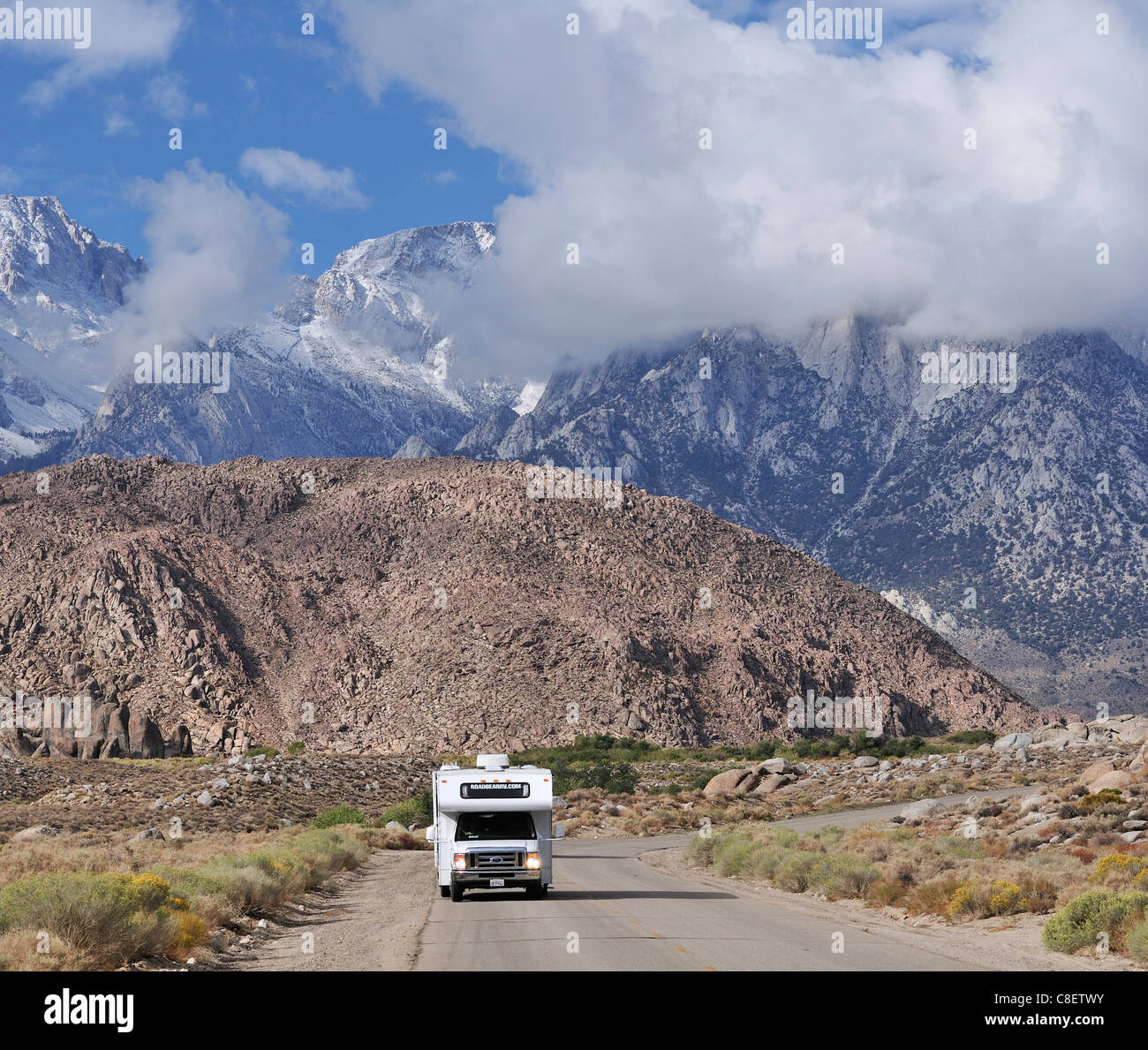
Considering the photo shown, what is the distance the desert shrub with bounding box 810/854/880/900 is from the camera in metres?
29.3

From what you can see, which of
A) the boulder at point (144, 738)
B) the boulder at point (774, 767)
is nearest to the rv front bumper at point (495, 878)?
the boulder at point (774, 767)

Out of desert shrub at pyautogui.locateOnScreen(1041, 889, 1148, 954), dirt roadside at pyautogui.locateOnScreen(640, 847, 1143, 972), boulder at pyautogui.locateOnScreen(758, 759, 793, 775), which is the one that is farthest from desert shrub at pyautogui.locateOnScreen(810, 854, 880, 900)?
boulder at pyautogui.locateOnScreen(758, 759, 793, 775)

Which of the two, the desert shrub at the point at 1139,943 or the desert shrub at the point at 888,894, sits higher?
the desert shrub at the point at 1139,943

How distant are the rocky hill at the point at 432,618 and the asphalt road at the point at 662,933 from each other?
53186mm

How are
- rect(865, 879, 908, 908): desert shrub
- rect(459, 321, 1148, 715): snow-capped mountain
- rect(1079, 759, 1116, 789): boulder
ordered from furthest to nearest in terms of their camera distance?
rect(459, 321, 1148, 715): snow-capped mountain < rect(1079, 759, 1116, 789): boulder < rect(865, 879, 908, 908): desert shrub

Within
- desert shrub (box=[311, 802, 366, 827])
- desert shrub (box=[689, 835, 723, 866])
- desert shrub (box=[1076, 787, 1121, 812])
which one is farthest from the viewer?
desert shrub (box=[311, 802, 366, 827])

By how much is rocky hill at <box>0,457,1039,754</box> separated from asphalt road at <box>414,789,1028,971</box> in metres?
53.2

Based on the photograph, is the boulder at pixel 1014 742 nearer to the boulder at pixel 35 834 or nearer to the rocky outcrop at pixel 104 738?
the rocky outcrop at pixel 104 738

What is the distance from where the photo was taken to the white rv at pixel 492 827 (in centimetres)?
2748

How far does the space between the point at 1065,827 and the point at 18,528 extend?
87990mm

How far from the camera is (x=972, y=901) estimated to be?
24.2 m

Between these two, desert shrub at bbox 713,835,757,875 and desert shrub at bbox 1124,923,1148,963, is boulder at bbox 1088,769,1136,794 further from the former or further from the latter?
desert shrub at bbox 1124,923,1148,963
